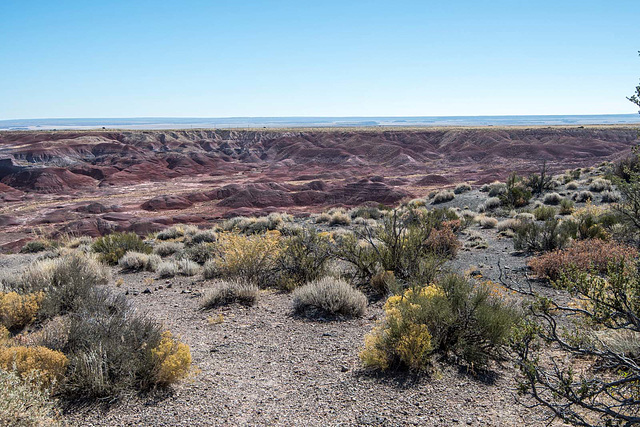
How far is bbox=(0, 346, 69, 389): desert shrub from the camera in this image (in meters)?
4.47

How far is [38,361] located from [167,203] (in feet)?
116

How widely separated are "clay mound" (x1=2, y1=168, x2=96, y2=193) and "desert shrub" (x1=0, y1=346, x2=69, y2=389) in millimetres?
51213

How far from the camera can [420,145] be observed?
251 ft

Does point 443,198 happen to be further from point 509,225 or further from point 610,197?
point 509,225

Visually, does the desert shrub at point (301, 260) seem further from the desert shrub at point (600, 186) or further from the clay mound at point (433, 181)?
the clay mound at point (433, 181)

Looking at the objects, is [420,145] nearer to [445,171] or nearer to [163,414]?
[445,171]

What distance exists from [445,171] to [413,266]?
51176mm

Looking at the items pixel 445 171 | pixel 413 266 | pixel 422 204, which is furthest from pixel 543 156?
pixel 413 266

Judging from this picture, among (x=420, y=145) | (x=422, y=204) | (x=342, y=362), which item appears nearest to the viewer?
(x=342, y=362)

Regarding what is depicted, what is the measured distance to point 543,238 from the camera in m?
11.5

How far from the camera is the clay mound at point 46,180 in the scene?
158 ft

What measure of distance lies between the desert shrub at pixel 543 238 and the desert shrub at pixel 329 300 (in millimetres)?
6709

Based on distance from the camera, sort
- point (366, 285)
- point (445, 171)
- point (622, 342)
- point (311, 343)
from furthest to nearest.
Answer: point (445, 171) < point (366, 285) < point (311, 343) < point (622, 342)

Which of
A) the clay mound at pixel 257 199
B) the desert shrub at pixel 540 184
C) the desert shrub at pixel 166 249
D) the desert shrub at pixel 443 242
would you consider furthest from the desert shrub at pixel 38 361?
the clay mound at pixel 257 199
